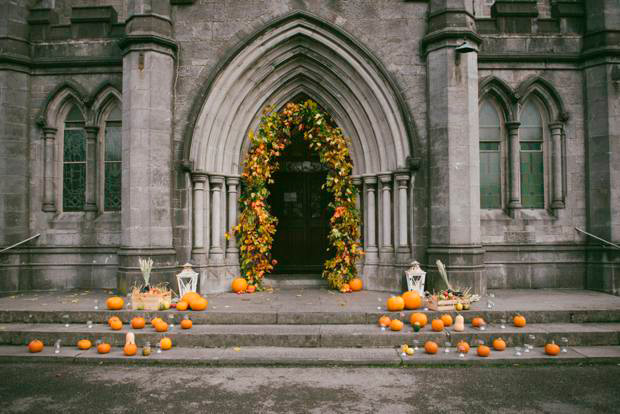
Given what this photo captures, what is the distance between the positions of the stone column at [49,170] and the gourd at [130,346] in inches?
191

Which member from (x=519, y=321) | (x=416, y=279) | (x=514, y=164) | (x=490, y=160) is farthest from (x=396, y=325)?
(x=514, y=164)

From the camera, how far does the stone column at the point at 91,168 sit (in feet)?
30.5

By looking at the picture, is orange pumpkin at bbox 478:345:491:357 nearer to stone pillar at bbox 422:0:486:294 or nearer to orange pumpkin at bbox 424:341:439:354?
orange pumpkin at bbox 424:341:439:354

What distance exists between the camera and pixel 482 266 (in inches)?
306

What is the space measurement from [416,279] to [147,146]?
5.41 meters

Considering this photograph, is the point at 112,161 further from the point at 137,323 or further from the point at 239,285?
the point at 137,323

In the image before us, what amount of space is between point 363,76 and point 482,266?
13.9 feet

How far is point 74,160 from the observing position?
376 inches

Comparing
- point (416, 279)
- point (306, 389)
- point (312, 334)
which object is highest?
point (416, 279)

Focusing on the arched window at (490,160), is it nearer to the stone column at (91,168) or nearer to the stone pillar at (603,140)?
the stone pillar at (603,140)

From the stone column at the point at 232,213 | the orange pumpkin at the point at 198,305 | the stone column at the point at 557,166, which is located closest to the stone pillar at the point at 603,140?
the stone column at the point at 557,166

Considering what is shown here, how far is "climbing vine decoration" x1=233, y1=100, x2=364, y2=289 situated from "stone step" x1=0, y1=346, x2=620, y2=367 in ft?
9.16

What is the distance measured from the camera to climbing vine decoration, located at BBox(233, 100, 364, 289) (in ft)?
28.5

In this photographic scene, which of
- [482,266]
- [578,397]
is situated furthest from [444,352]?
[482,266]
